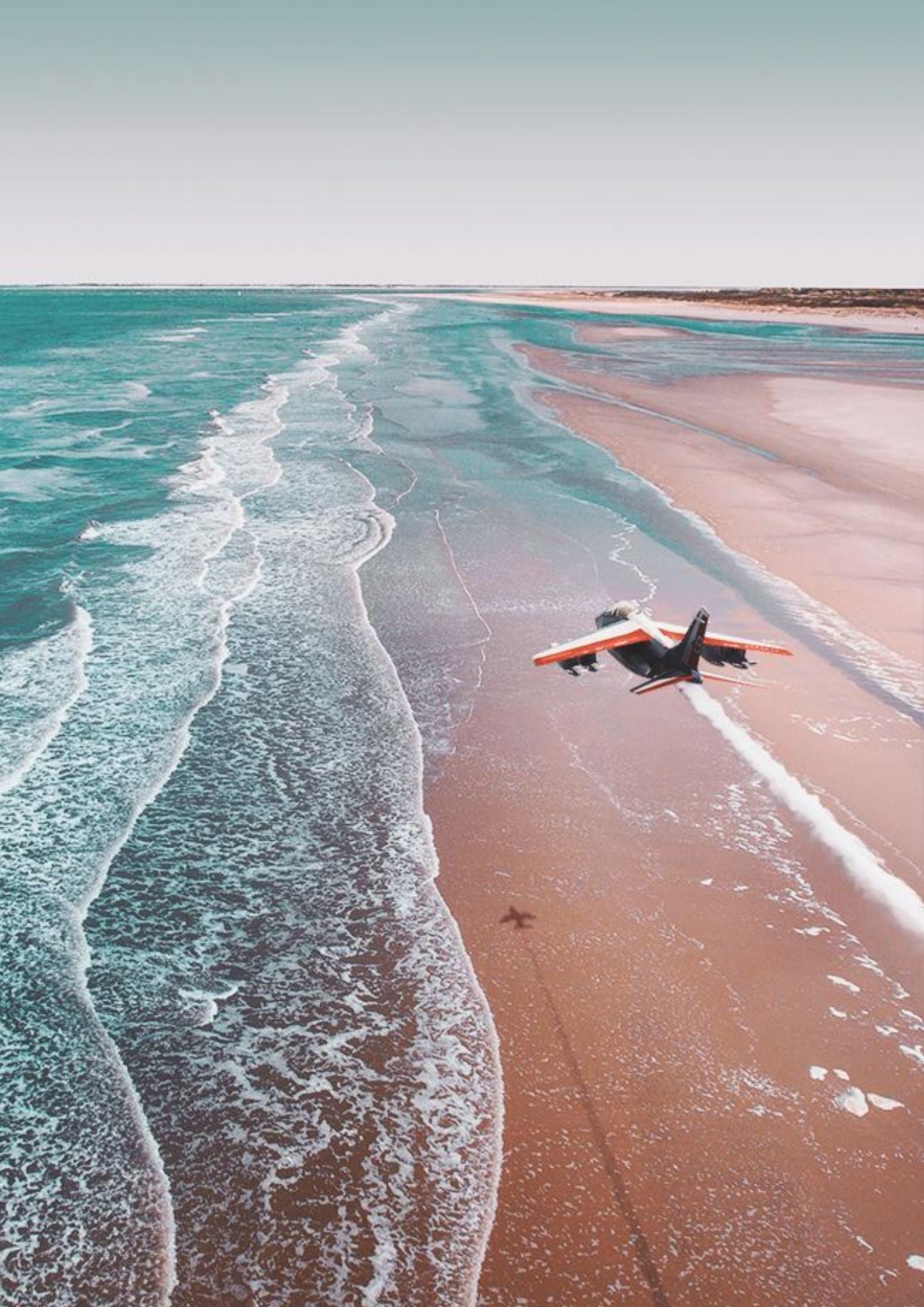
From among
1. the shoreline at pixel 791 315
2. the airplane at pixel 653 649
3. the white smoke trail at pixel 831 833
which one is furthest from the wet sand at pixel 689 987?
the shoreline at pixel 791 315

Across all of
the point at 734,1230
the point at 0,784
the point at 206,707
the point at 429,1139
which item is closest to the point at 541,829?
the point at 429,1139

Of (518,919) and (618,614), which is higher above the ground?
(618,614)

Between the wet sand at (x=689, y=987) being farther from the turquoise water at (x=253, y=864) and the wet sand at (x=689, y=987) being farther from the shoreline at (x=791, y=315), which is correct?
the shoreline at (x=791, y=315)

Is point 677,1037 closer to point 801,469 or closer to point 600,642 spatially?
point 600,642

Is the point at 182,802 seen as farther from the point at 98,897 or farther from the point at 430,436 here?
the point at 430,436

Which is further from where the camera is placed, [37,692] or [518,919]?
[37,692]

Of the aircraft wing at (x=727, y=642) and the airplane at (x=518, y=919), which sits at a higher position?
the aircraft wing at (x=727, y=642)

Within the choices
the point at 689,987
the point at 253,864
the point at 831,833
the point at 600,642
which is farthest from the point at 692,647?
the point at 253,864

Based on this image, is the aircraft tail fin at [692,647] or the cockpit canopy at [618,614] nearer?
the aircraft tail fin at [692,647]
